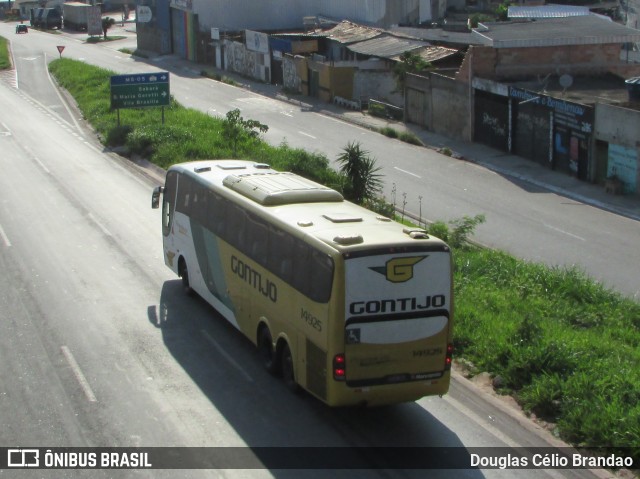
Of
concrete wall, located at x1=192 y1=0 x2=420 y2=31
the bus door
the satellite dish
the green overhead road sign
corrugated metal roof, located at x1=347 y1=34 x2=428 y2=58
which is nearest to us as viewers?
the bus door

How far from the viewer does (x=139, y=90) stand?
45438 mm

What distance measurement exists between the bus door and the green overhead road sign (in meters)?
33.4

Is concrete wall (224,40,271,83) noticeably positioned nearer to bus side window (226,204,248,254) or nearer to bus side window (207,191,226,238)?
bus side window (207,191,226,238)

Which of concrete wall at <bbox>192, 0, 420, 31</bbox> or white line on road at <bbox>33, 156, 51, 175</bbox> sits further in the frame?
concrete wall at <bbox>192, 0, 420, 31</bbox>

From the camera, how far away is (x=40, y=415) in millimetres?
14398

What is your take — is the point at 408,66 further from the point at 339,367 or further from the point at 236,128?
the point at 339,367

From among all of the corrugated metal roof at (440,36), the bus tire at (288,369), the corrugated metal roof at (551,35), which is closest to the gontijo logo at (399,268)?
the bus tire at (288,369)

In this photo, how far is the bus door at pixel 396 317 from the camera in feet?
43.7

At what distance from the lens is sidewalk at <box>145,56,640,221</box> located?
34250 millimetres

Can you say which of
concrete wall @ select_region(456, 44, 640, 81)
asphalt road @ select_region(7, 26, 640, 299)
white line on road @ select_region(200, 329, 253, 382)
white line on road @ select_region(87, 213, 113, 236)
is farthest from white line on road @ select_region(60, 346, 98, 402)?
concrete wall @ select_region(456, 44, 640, 81)

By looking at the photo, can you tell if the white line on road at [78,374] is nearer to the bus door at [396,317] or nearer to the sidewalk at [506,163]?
the bus door at [396,317]

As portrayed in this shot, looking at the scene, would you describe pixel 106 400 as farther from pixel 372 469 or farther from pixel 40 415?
pixel 372 469

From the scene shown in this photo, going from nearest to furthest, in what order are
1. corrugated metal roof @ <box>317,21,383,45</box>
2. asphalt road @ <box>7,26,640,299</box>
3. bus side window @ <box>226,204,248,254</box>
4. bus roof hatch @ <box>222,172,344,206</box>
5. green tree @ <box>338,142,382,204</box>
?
bus roof hatch @ <box>222,172,344,206</box>, bus side window @ <box>226,204,248,254</box>, asphalt road @ <box>7,26,640,299</box>, green tree @ <box>338,142,382,204</box>, corrugated metal roof @ <box>317,21,383,45</box>

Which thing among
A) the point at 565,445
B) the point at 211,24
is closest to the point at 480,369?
the point at 565,445
